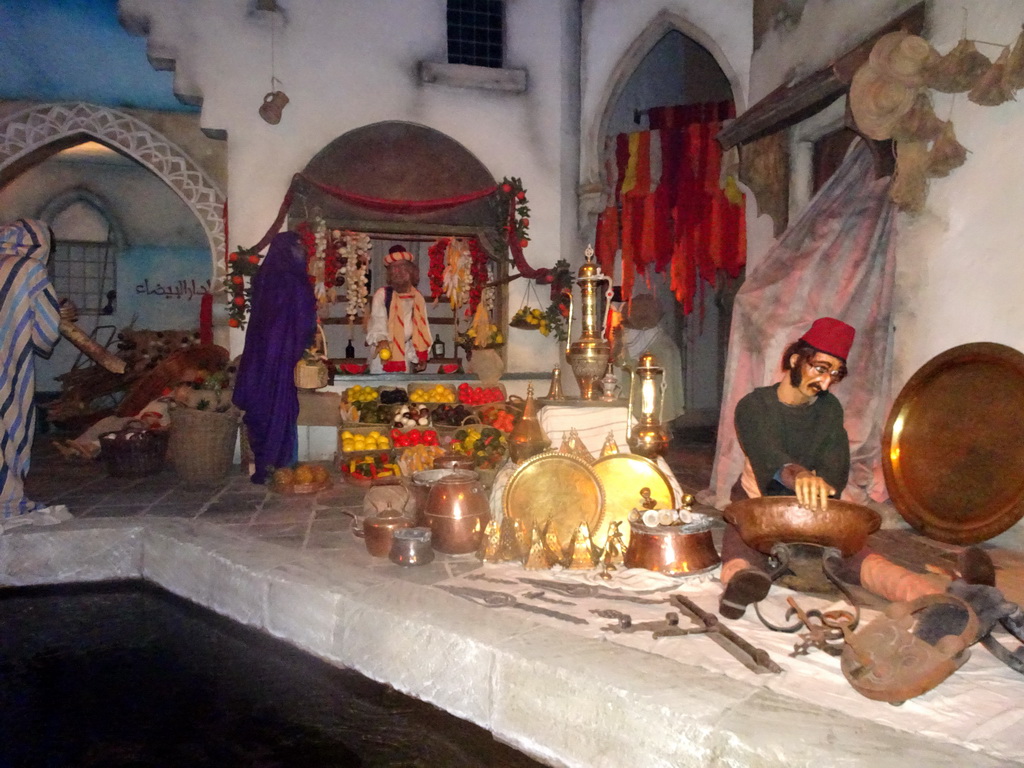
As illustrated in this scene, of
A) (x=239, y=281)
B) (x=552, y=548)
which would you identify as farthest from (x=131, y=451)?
(x=552, y=548)

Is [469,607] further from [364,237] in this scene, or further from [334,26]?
[334,26]

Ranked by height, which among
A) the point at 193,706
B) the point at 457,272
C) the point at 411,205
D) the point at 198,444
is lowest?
the point at 193,706

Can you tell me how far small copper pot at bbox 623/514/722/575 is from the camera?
3912 mm

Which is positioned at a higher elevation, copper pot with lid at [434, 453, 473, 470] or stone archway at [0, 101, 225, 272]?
stone archway at [0, 101, 225, 272]

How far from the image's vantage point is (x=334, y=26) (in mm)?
9242

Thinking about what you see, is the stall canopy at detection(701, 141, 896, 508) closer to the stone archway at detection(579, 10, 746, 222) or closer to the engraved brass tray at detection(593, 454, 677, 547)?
the engraved brass tray at detection(593, 454, 677, 547)

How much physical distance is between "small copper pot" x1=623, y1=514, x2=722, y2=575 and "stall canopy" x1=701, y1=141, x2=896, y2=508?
1.82 metres

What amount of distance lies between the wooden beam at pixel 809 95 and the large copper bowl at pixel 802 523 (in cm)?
333

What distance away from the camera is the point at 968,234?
4395 mm

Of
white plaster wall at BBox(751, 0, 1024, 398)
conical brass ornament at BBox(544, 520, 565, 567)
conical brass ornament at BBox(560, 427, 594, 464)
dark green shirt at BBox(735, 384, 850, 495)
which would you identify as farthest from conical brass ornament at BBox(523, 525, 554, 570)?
white plaster wall at BBox(751, 0, 1024, 398)

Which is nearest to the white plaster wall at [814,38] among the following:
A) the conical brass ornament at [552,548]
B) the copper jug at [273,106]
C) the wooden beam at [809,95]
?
the wooden beam at [809,95]

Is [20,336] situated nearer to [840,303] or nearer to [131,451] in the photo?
[131,451]

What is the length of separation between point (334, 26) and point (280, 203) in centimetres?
261

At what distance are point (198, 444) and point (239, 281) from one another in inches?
102
